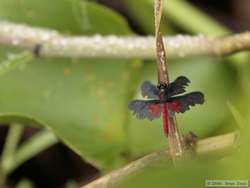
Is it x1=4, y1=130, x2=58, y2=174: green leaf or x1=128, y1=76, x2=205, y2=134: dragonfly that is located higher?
x1=4, y1=130, x2=58, y2=174: green leaf

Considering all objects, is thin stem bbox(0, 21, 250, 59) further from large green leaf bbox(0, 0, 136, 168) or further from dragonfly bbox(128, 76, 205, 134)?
dragonfly bbox(128, 76, 205, 134)

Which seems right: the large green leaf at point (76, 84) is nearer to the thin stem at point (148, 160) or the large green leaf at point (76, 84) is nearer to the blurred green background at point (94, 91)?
the blurred green background at point (94, 91)

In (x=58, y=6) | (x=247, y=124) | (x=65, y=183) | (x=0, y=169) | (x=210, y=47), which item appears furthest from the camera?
(x=65, y=183)

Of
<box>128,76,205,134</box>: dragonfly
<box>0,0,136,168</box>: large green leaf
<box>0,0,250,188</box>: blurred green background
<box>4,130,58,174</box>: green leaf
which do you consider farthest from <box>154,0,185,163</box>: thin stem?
<box>4,130,58,174</box>: green leaf

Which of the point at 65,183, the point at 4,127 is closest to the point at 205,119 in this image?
the point at 65,183

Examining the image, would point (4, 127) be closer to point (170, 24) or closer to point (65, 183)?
point (65, 183)

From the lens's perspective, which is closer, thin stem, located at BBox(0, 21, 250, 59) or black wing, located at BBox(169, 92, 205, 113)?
black wing, located at BBox(169, 92, 205, 113)
